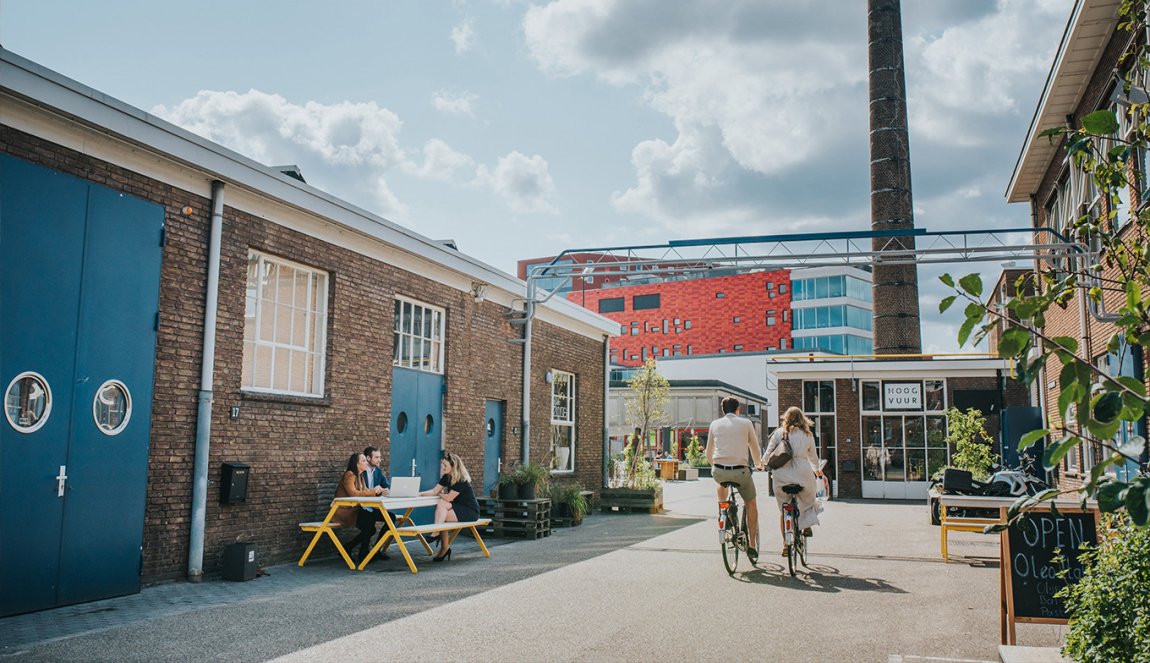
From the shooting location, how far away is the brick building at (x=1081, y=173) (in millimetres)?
10539

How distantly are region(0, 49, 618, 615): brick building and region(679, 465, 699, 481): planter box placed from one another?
2796 cm

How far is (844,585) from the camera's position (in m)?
9.05

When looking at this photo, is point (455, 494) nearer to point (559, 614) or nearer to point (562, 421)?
point (559, 614)

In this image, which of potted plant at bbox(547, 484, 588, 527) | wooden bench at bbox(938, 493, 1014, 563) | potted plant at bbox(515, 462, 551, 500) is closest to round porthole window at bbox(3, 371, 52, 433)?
potted plant at bbox(515, 462, 551, 500)

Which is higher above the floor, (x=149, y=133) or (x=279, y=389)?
(x=149, y=133)

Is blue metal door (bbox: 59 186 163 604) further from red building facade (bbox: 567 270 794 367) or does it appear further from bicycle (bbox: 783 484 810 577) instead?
red building facade (bbox: 567 270 794 367)

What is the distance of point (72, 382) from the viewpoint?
25.6ft

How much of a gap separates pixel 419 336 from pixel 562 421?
613 cm

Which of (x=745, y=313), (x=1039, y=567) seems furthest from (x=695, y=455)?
(x=1039, y=567)

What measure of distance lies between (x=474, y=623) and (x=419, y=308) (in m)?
7.30

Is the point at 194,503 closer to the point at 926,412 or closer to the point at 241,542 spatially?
the point at 241,542

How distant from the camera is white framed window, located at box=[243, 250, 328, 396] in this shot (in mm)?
10266

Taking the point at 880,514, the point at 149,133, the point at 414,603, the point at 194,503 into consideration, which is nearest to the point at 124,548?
the point at 194,503

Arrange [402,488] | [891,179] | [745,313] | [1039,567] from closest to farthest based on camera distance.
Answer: [1039,567], [402,488], [891,179], [745,313]
